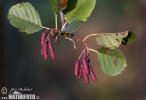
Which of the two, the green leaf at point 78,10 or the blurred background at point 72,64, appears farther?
the blurred background at point 72,64

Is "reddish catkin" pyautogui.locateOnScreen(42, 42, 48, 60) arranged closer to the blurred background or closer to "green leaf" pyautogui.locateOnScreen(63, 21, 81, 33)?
"green leaf" pyautogui.locateOnScreen(63, 21, 81, 33)

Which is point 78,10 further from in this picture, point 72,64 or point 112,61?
point 72,64

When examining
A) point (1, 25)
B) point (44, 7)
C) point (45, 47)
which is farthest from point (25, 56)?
point (45, 47)

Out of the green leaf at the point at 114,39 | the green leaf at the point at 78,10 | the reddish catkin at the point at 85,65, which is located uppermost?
the green leaf at the point at 78,10

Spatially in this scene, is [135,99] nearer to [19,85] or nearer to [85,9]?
[19,85]

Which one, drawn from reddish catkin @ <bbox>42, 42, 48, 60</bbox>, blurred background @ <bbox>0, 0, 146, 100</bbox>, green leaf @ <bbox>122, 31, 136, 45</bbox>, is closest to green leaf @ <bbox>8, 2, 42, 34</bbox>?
reddish catkin @ <bbox>42, 42, 48, 60</bbox>

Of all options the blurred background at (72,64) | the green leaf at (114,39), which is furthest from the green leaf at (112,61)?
the blurred background at (72,64)

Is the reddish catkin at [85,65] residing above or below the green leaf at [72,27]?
below

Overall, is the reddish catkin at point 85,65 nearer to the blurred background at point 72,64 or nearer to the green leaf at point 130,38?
the green leaf at point 130,38

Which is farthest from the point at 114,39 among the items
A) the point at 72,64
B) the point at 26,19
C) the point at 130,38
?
the point at 72,64
